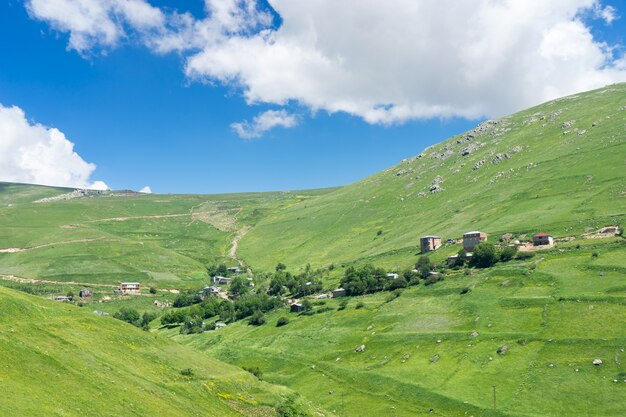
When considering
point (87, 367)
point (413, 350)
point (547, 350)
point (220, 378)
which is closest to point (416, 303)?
point (413, 350)

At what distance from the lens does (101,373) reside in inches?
2185

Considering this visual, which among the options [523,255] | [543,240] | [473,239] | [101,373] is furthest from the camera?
[473,239]

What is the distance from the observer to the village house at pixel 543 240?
529 ft

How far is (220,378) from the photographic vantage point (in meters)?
73.0

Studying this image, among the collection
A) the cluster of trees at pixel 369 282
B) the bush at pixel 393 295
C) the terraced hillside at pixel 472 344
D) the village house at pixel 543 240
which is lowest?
the terraced hillside at pixel 472 344

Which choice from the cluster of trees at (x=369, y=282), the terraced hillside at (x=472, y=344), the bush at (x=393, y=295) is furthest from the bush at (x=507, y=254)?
the bush at (x=393, y=295)

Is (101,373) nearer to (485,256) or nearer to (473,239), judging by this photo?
(485,256)

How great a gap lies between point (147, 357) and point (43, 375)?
21631 mm

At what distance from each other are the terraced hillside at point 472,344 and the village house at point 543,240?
1087 centimetres

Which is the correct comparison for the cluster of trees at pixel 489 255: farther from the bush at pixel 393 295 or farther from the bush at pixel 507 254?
the bush at pixel 393 295

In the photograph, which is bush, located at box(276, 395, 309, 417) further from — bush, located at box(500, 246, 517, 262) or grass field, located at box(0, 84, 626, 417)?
bush, located at box(500, 246, 517, 262)

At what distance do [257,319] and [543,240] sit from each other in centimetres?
9630

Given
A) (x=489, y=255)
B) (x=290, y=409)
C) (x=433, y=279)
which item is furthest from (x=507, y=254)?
(x=290, y=409)

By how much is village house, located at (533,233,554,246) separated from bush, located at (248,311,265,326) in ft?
303
